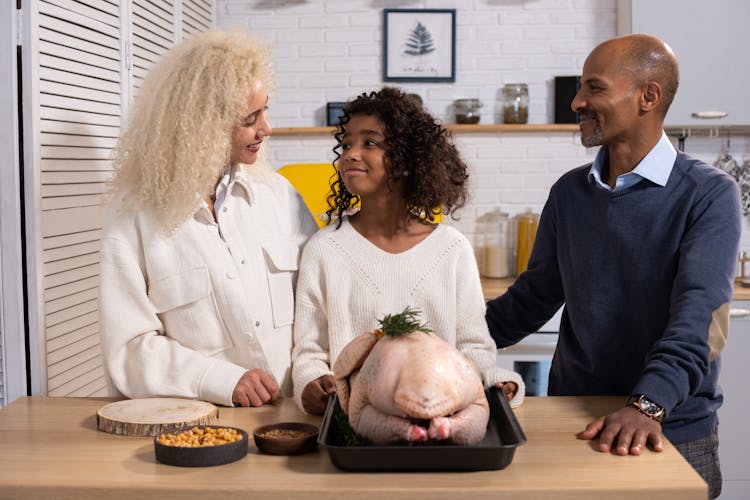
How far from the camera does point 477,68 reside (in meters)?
4.28

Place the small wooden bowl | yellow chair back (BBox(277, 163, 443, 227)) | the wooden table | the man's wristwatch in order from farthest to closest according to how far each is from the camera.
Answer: yellow chair back (BBox(277, 163, 443, 227))
the man's wristwatch
the small wooden bowl
the wooden table

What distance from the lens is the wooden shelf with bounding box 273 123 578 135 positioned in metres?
4.18

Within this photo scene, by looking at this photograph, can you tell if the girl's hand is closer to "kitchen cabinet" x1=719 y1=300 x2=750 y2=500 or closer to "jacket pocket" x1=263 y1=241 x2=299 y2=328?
"jacket pocket" x1=263 y1=241 x2=299 y2=328

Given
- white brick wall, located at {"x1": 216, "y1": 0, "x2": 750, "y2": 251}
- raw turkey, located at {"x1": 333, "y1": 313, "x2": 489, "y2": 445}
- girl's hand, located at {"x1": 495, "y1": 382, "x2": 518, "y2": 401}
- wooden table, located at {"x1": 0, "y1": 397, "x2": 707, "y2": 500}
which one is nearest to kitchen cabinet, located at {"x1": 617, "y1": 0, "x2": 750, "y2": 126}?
white brick wall, located at {"x1": 216, "y1": 0, "x2": 750, "y2": 251}

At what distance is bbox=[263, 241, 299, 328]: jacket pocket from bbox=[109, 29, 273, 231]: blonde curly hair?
0.21 metres

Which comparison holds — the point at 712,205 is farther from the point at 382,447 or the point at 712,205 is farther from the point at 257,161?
the point at 257,161

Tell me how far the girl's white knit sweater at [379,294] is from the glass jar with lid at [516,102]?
240 cm

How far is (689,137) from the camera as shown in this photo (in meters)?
4.19

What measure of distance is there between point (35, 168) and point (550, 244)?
4.48ft

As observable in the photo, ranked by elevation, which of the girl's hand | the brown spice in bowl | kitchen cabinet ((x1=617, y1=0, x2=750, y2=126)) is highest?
kitchen cabinet ((x1=617, y1=0, x2=750, y2=126))

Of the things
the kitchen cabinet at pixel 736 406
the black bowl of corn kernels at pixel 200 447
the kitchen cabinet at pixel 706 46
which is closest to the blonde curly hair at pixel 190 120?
the black bowl of corn kernels at pixel 200 447

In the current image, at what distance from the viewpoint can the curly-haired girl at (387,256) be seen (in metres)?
1.89

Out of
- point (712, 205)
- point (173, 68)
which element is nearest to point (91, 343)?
point (173, 68)

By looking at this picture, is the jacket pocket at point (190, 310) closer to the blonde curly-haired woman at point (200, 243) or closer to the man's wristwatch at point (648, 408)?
the blonde curly-haired woman at point (200, 243)
